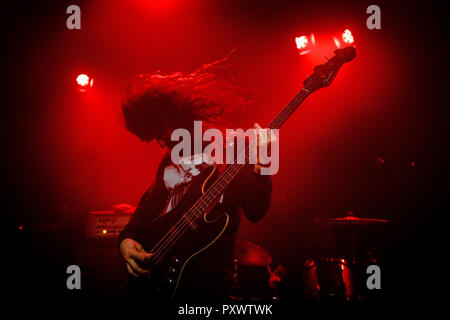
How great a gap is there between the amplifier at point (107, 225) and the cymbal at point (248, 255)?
138cm

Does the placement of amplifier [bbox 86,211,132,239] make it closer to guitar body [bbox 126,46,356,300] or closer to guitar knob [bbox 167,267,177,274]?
guitar body [bbox 126,46,356,300]

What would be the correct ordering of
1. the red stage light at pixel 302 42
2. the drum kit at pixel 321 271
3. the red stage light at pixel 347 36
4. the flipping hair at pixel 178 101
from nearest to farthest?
1. the flipping hair at pixel 178 101
2. the drum kit at pixel 321 271
3. the red stage light at pixel 347 36
4. the red stage light at pixel 302 42

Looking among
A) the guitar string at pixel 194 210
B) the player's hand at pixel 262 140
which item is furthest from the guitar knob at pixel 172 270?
the player's hand at pixel 262 140

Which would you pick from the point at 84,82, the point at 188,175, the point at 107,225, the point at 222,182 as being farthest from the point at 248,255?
the point at 84,82

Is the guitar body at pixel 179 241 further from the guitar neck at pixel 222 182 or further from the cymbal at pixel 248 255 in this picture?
the cymbal at pixel 248 255

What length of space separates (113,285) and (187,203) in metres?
2.03

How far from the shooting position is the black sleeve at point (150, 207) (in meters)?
2.06

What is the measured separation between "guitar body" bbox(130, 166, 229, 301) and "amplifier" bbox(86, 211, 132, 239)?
1.60 metres

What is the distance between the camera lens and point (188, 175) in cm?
204

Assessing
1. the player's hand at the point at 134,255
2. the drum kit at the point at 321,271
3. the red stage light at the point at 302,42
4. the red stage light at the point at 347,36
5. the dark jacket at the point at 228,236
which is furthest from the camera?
the red stage light at the point at 302,42

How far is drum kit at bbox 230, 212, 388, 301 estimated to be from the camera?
314 cm

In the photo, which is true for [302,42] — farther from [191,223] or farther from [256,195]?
[191,223]
